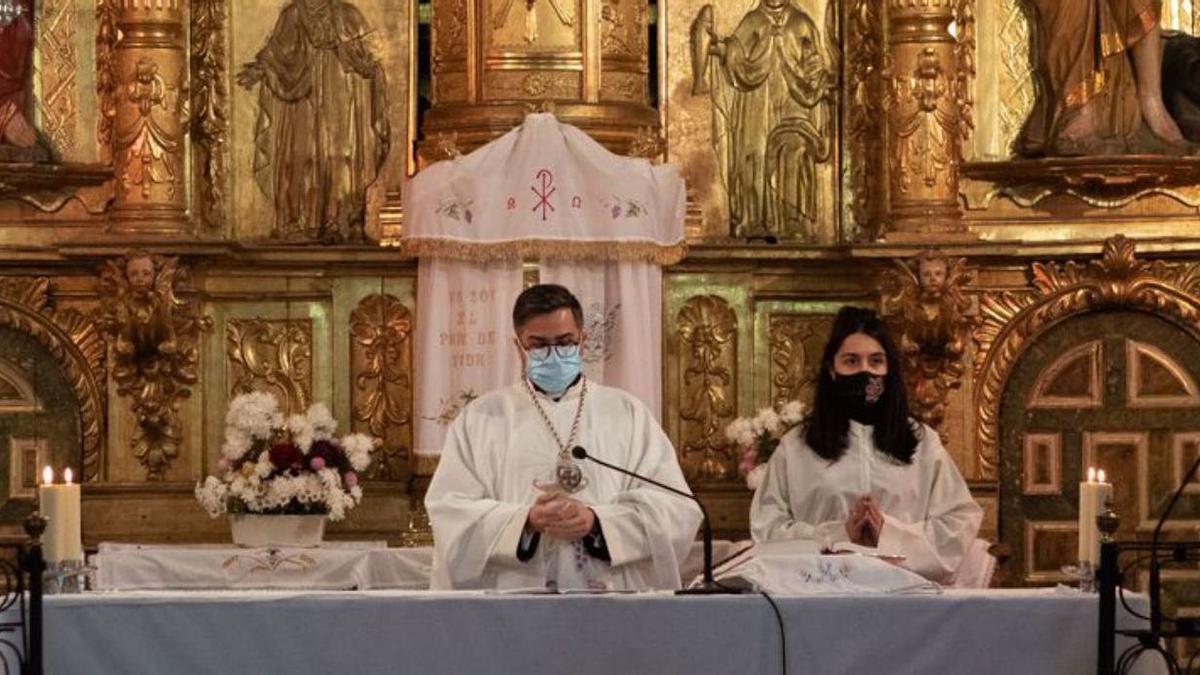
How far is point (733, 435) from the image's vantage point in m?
13.5

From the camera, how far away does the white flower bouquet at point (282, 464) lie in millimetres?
12750

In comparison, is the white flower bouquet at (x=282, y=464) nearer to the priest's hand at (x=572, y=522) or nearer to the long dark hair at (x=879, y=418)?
the long dark hair at (x=879, y=418)

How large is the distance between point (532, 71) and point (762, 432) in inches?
87.1

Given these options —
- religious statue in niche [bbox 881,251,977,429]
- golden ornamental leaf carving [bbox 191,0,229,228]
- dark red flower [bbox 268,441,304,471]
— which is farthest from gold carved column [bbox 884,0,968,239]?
golden ornamental leaf carving [bbox 191,0,229,228]

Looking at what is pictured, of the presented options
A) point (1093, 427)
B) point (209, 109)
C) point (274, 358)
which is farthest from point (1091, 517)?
point (209, 109)

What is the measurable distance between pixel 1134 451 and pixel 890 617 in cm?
586

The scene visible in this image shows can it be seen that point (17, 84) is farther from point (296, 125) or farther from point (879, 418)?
point (879, 418)

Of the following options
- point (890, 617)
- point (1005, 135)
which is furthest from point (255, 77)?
point (890, 617)

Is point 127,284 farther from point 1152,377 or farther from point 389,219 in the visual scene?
point 1152,377

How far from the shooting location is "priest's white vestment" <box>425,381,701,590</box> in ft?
31.2

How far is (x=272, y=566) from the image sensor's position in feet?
41.5

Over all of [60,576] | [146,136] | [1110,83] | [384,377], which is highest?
[1110,83]

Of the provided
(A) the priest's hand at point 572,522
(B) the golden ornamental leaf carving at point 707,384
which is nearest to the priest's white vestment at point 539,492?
(A) the priest's hand at point 572,522

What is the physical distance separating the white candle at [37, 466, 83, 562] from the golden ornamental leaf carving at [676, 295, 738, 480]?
18.8ft
